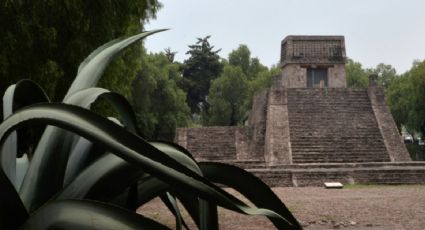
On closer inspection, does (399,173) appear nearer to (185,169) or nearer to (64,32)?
(64,32)

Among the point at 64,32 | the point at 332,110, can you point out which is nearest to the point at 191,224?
the point at 64,32

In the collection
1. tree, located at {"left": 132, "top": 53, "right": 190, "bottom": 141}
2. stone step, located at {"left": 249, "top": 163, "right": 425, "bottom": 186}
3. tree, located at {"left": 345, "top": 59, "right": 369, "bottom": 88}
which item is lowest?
stone step, located at {"left": 249, "top": 163, "right": 425, "bottom": 186}

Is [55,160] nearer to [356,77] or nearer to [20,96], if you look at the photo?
[20,96]

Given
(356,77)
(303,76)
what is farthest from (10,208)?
(356,77)

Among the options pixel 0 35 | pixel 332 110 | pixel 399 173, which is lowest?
pixel 399 173

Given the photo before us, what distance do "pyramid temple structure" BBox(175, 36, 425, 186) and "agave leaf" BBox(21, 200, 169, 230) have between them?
1616 cm

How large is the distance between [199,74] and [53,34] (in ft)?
144

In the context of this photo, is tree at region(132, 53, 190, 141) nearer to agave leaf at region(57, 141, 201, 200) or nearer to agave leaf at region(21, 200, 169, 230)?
agave leaf at region(57, 141, 201, 200)

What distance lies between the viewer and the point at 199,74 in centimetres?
5128

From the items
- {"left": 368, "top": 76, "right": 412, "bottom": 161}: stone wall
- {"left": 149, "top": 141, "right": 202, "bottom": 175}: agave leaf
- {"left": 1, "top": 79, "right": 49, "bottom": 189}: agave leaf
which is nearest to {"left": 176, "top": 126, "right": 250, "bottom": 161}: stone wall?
{"left": 368, "top": 76, "right": 412, "bottom": 161}: stone wall

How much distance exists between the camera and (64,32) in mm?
7949

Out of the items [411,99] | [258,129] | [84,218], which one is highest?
[84,218]

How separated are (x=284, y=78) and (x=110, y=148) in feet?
99.3

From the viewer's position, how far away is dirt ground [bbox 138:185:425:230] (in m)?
8.24
